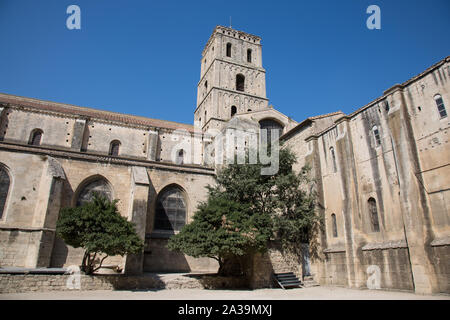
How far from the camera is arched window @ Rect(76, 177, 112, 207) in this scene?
17453mm

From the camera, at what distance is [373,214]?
13.0 meters

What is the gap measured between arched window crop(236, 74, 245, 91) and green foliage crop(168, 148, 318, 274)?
18.4 meters

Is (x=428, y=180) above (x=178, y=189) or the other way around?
the other way around

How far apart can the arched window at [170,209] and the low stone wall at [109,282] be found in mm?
5797

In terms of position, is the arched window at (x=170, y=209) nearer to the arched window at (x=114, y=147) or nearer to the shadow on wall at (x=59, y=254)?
the shadow on wall at (x=59, y=254)

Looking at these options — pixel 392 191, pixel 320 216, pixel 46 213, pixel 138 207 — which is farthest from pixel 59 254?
pixel 392 191

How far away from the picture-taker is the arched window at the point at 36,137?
20958 millimetres

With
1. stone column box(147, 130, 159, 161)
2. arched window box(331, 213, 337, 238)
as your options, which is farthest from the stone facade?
stone column box(147, 130, 159, 161)

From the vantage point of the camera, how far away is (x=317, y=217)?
15266 mm

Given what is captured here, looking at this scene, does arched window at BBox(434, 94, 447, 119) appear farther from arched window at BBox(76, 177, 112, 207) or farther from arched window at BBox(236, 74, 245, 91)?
arched window at BBox(236, 74, 245, 91)

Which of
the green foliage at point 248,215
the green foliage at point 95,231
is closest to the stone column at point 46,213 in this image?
the green foliage at point 95,231

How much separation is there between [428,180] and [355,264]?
4.88 meters
